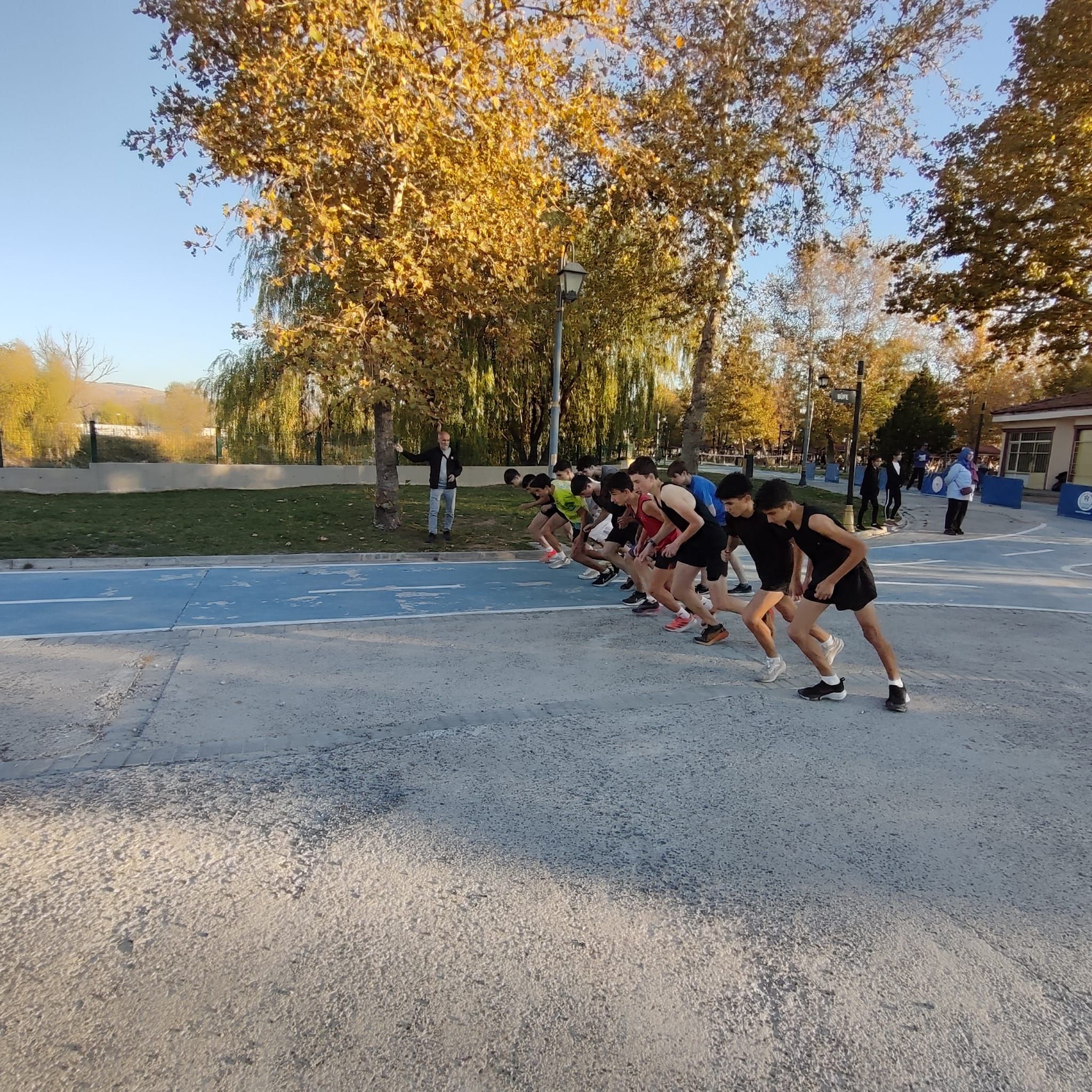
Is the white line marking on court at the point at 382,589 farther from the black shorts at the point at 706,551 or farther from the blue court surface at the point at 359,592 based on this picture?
the black shorts at the point at 706,551

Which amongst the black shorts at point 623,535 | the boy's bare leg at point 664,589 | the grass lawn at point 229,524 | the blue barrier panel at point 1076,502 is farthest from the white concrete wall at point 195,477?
the blue barrier panel at point 1076,502

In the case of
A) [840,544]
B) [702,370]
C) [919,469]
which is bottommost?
[840,544]

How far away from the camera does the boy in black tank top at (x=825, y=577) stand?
4848 mm

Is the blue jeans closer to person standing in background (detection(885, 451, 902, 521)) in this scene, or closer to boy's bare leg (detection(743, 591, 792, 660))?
boy's bare leg (detection(743, 591, 792, 660))

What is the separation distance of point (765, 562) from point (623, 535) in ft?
12.0

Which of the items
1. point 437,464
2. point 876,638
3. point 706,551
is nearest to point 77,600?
point 437,464

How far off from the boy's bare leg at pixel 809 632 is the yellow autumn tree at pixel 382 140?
8241 mm

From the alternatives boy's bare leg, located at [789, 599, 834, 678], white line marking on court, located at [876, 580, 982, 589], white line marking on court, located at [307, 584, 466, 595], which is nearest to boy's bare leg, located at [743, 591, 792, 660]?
boy's bare leg, located at [789, 599, 834, 678]

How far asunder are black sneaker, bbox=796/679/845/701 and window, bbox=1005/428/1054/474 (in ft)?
118

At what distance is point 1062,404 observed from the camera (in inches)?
1255

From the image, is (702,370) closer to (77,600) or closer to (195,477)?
(195,477)

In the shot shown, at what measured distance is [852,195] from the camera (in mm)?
18219

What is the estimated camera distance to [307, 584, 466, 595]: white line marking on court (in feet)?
29.5

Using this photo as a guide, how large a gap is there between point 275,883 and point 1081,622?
28.7 ft
